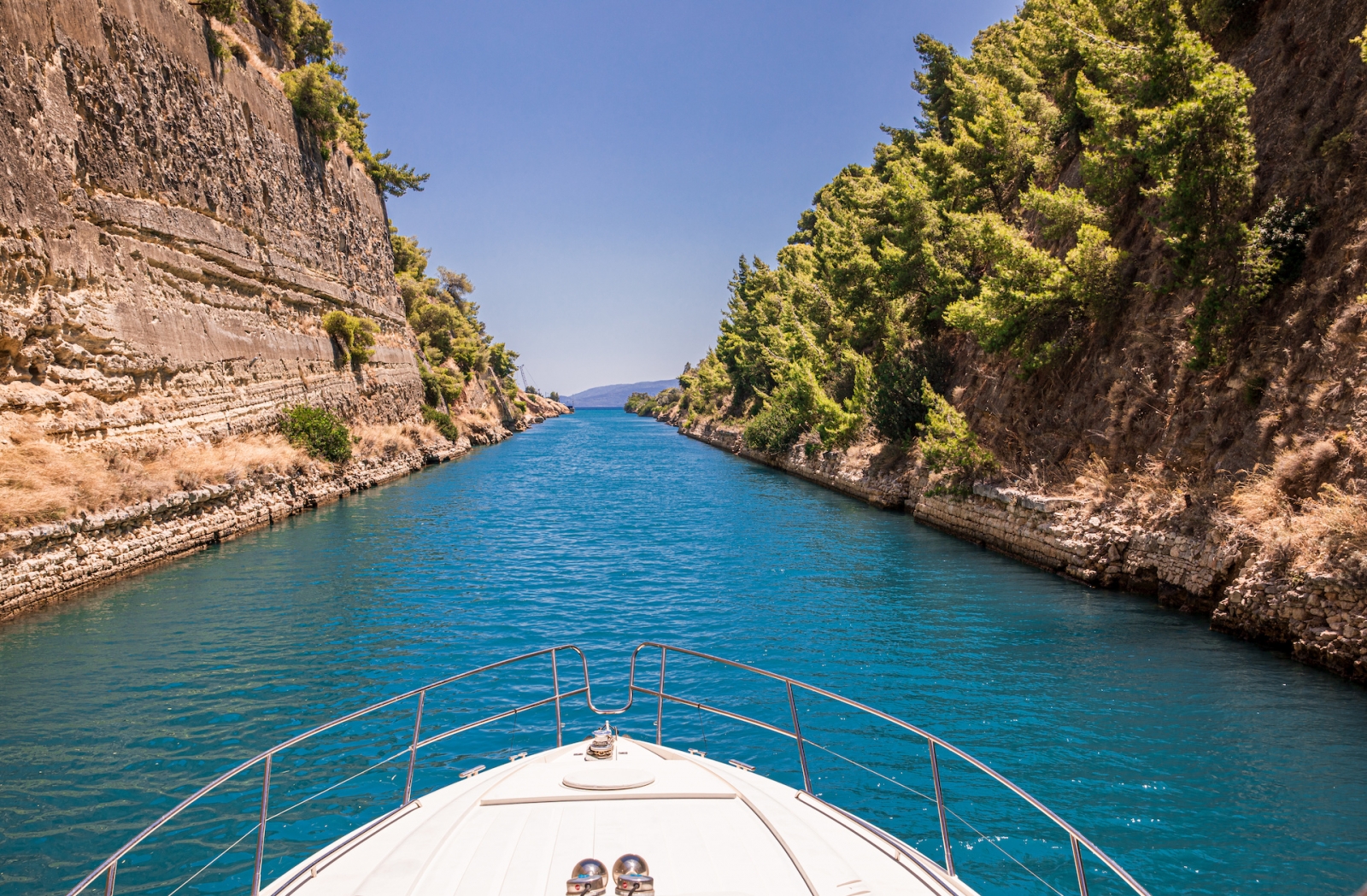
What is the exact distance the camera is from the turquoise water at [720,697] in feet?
21.8

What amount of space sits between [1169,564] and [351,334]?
37.3 m

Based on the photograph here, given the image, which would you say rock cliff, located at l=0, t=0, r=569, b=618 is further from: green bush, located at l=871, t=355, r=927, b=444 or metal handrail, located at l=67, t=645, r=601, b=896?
green bush, located at l=871, t=355, r=927, b=444

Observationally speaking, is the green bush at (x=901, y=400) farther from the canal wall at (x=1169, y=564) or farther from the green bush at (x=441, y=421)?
the green bush at (x=441, y=421)

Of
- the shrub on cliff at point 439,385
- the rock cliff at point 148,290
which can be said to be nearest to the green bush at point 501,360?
the shrub on cliff at point 439,385

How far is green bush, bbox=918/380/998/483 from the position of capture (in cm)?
2119

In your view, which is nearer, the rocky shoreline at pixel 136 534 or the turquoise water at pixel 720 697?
the turquoise water at pixel 720 697

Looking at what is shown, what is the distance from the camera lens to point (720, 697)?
10242 mm

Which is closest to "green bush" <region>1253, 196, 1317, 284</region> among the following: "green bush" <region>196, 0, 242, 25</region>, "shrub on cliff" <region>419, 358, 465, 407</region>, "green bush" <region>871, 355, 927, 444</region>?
"green bush" <region>871, 355, 927, 444</region>

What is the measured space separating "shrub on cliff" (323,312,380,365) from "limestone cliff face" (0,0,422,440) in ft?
3.35

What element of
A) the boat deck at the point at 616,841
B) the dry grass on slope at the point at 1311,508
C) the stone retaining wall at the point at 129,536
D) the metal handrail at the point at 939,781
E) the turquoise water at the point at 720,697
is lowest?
the turquoise water at the point at 720,697

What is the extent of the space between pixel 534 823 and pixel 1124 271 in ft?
66.5

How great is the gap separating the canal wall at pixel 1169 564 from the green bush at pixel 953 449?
79 cm

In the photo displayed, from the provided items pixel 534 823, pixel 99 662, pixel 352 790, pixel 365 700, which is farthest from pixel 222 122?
pixel 534 823

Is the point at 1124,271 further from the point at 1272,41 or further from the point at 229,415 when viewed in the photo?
the point at 229,415
